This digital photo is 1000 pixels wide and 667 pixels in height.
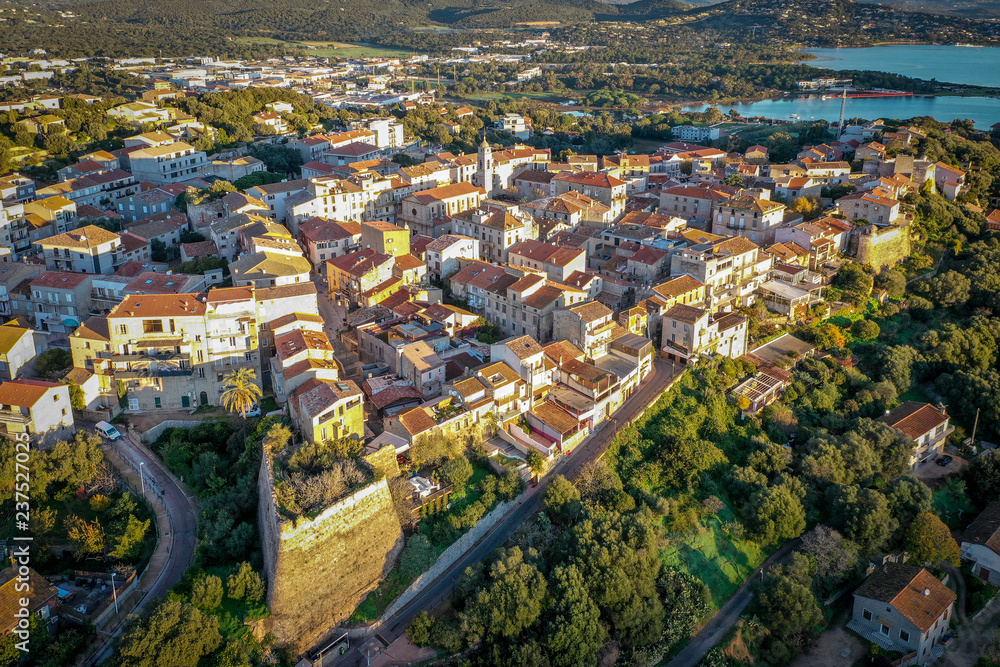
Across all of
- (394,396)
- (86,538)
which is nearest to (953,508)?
(394,396)

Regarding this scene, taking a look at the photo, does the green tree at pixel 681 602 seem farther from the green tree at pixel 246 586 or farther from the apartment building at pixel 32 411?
the apartment building at pixel 32 411

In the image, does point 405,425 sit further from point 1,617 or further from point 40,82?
point 40,82

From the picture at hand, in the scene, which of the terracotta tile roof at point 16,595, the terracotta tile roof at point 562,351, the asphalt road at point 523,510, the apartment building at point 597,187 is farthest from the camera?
the apartment building at point 597,187

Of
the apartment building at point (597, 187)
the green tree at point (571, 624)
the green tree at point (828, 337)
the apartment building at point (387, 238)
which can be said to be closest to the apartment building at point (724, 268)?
the green tree at point (828, 337)

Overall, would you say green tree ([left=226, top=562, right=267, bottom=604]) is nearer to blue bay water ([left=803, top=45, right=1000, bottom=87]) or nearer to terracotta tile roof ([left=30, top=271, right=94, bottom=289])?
terracotta tile roof ([left=30, top=271, right=94, bottom=289])

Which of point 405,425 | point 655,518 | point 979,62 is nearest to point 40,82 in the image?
point 405,425
